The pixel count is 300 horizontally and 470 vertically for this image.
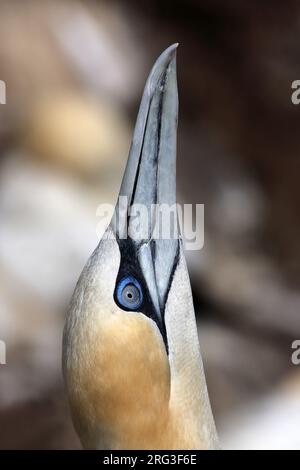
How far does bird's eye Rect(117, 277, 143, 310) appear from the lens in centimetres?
64

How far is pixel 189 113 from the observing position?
4.04 feet

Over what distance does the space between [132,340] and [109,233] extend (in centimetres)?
10

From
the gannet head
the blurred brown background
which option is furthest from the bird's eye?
the blurred brown background

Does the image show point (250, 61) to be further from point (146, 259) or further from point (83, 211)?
point (146, 259)

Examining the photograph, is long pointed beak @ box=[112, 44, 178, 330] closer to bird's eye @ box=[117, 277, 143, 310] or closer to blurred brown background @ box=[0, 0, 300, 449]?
bird's eye @ box=[117, 277, 143, 310]

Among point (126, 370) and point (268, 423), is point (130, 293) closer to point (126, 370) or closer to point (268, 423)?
point (126, 370)

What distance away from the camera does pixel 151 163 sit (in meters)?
0.66

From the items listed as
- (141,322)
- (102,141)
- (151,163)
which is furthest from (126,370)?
(102,141)

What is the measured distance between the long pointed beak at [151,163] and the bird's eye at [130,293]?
14mm

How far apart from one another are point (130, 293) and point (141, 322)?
0.03 metres

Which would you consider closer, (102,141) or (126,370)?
(126,370)
